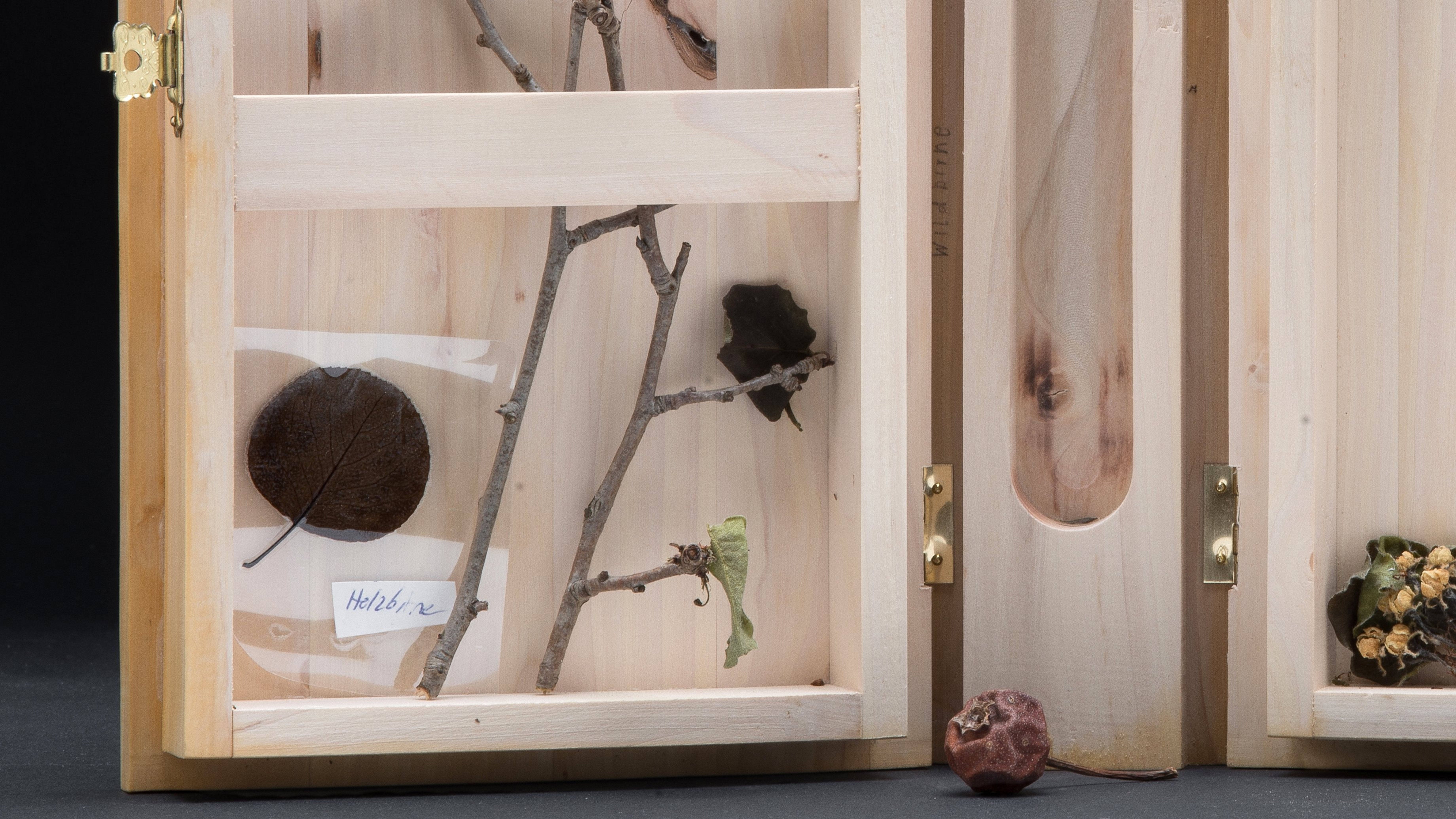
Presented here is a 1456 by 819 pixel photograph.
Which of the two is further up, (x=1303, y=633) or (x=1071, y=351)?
(x=1071, y=351)

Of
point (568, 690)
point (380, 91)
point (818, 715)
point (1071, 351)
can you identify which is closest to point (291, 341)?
point (380, 91)

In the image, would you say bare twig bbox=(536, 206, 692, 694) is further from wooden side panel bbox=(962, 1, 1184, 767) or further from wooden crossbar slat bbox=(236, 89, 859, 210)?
wooden side panel bbox=(962, 1, 1184, 767)

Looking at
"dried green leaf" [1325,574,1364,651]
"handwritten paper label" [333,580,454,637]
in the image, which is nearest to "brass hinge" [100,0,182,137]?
"handwritten paper label" [333,580,454,637]

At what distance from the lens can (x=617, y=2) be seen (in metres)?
0.97

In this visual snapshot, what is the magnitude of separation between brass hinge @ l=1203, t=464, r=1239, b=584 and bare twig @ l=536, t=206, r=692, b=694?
360 millimetres

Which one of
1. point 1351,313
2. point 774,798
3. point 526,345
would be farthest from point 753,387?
point 1351,313

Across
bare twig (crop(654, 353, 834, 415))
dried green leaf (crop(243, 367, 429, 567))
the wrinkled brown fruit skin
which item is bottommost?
the wrinkled brown fruit skin

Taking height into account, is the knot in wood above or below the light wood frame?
above

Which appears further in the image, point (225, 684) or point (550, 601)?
point (550, 601)

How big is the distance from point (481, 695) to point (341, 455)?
170mm

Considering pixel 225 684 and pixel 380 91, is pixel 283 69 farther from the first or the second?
pixel 225 684

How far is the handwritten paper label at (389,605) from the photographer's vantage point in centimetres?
93

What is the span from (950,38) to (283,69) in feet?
1.39

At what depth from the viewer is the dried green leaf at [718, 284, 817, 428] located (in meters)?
0.96
